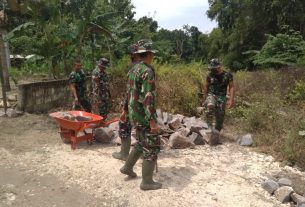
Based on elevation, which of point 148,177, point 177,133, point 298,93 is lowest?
point 148,177

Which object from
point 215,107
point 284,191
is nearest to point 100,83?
point 215,107

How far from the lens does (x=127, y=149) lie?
20.5 feet

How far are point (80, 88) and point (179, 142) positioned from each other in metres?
2.52

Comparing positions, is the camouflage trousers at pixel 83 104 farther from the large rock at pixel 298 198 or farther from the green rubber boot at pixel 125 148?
the large rock at pixel 298 198

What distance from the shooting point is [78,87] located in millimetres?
8078

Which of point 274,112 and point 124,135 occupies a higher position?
point 274,112

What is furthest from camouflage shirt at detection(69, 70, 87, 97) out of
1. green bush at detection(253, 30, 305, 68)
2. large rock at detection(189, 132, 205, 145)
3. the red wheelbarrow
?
green bush at detection(253, 30, 305, 68)

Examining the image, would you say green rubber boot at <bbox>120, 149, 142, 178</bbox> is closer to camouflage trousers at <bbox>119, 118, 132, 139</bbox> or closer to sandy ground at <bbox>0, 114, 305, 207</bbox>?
sandy ground at <bbox>0, 114, 305, 207</bbox>

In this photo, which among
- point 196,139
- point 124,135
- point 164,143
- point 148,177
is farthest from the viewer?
point 196,139

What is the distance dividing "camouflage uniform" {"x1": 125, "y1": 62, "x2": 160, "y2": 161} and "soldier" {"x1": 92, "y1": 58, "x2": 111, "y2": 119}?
2508mm

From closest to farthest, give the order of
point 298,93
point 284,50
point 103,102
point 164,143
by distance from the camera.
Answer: point 164,143 → point 103,102 → point 298,93 → point 284,50

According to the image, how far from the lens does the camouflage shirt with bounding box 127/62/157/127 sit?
4785 mm

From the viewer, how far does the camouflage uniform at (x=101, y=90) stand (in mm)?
7544

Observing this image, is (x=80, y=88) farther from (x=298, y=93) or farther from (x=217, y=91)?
(x=298, y=93)
